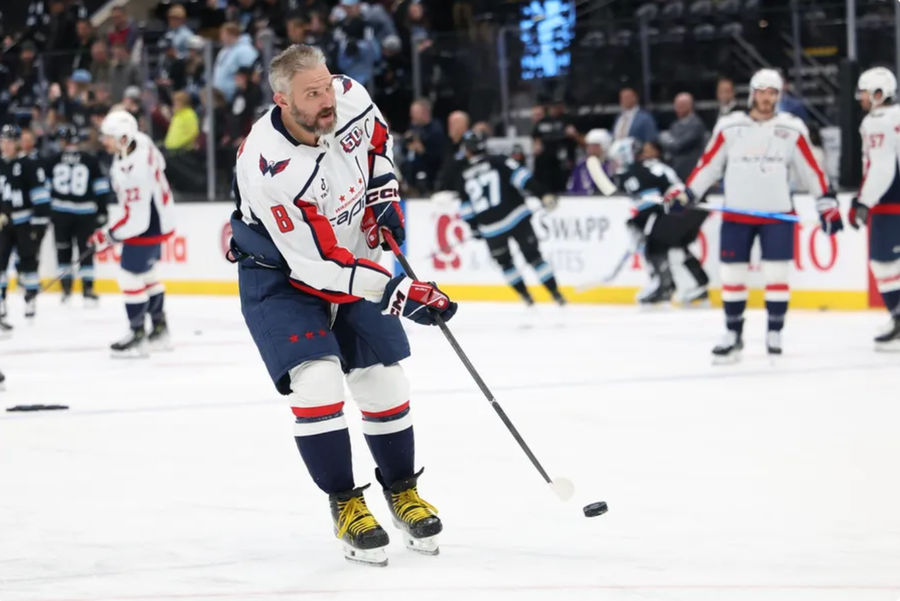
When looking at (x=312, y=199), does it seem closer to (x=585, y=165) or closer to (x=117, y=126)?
(x=117, y=126)

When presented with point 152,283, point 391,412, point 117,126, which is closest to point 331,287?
point 391,412

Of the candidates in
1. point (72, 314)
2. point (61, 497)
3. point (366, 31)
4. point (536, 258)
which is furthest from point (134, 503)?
point (366, 31)

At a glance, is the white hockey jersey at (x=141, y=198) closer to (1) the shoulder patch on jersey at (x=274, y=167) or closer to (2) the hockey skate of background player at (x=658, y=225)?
(2) the hockey skate of background player at (x=658, y=225)

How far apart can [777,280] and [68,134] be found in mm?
7080

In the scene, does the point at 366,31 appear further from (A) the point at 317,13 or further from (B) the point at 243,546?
(B) the point at 243,546

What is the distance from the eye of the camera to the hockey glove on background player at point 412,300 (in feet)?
11.6

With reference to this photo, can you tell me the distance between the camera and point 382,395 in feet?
12.3

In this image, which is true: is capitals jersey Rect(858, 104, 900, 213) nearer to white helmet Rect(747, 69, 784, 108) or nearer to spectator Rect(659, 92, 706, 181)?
white helmet Rect(747, 69, 784, 108)

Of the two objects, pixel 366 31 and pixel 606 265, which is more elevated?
pixel 366 31

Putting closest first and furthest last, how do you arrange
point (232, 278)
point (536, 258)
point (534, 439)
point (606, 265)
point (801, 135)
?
point (534, 439)
point (801, 135)
point (536, 258)
point (606, 265)
point (232, 278)

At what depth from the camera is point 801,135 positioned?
7.27m

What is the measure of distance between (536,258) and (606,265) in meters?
0.99

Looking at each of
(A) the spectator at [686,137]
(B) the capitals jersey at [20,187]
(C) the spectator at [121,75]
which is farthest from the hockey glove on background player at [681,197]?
(C) the spectator at [121,75]

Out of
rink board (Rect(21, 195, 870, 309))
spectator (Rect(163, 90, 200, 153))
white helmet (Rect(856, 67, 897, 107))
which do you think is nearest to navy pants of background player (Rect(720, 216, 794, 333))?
white helmet (Rect(856, 67, 897, 107))
